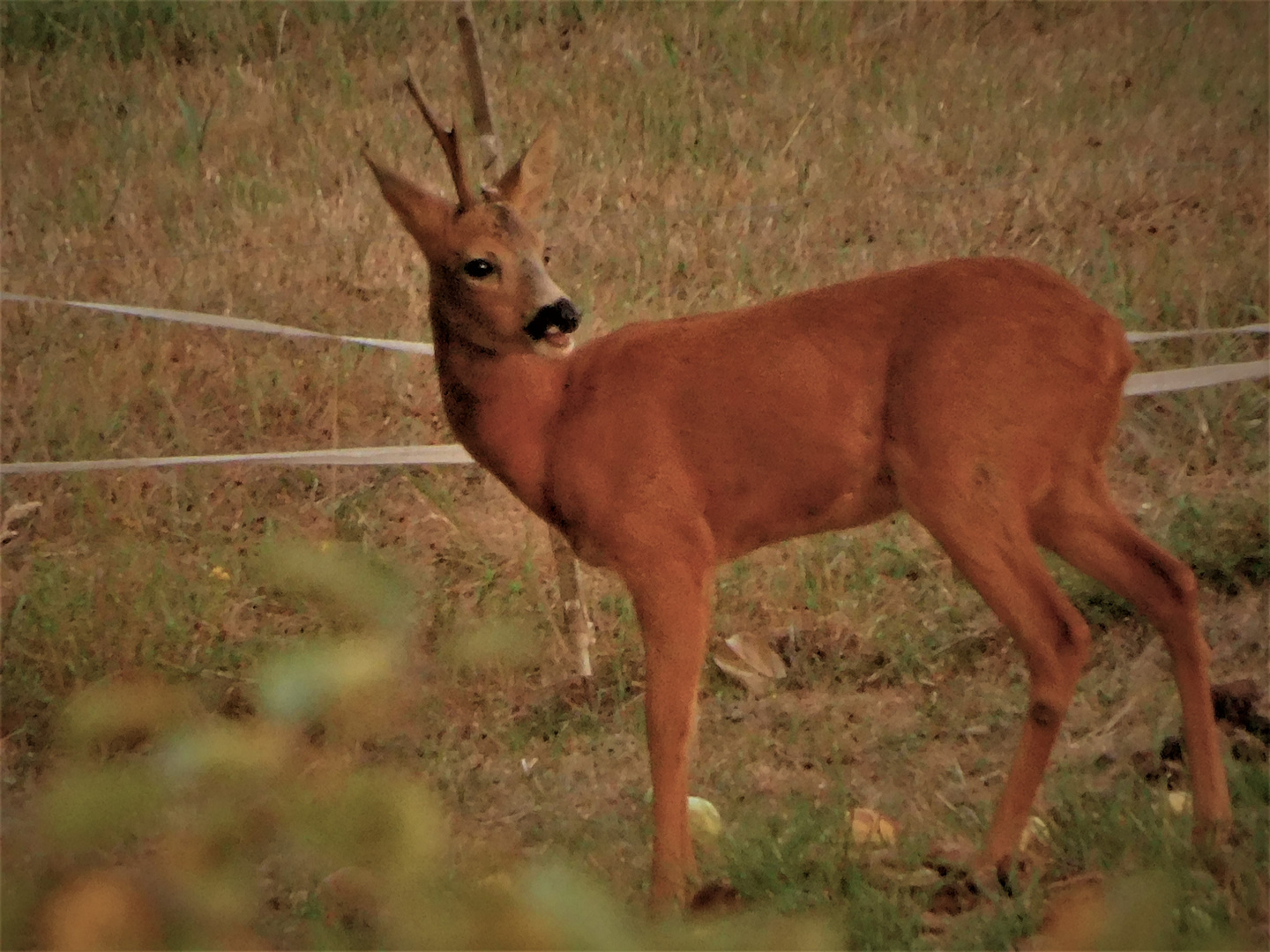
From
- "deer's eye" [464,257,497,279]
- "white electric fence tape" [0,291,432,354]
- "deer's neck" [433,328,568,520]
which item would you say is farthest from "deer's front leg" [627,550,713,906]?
"white electric fence tape" [0,291,432,354]

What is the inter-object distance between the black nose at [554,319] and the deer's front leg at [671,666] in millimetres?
306

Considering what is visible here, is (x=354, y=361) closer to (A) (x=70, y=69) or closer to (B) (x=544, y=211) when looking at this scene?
(B) (x=544, y=211)

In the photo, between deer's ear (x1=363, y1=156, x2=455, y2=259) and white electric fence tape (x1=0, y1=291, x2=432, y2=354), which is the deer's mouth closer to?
deer's ear (x1=363, y1=156, x2=455, y2=259)

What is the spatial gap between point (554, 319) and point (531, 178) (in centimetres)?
24

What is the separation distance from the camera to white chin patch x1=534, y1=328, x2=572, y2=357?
65.1 inches

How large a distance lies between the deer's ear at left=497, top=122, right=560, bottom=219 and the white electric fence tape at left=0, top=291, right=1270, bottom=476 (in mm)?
596

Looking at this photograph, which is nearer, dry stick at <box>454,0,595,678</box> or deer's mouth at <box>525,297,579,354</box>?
deer's mouth at <box>525,297,579,354</box>

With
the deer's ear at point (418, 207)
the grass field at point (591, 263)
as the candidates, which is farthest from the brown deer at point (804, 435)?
the grass field at point (591, 263)

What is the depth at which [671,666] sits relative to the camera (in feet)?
5.81

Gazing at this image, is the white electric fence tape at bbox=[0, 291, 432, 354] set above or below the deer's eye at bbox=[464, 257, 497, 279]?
below

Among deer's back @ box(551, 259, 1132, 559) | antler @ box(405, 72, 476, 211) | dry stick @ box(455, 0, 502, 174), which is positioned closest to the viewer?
antler @ box(405, 72, 476, 211)

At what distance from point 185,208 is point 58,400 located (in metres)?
0.37

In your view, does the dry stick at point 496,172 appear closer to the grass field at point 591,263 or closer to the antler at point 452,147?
the grass field at point 591,263

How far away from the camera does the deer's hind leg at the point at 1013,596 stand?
1675mm
